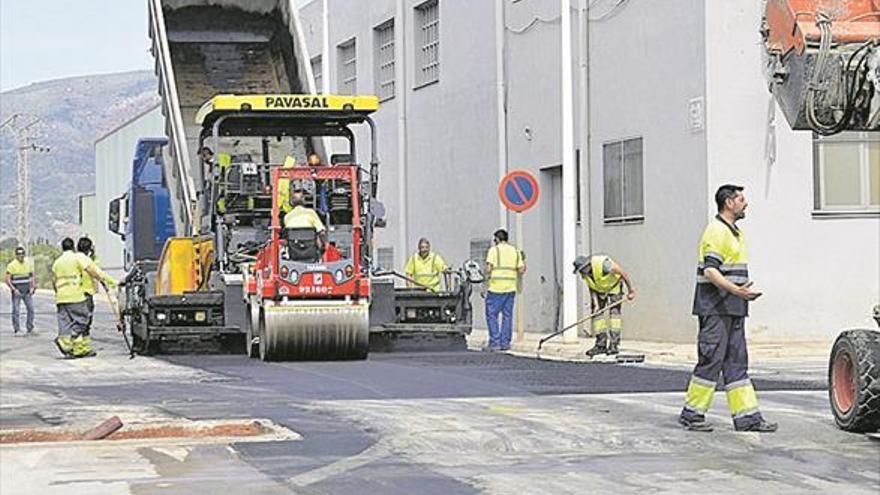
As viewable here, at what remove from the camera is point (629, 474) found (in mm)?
10109

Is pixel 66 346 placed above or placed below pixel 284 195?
below

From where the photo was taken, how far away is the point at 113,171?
254 ft

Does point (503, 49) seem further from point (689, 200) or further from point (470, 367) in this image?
point (470, 367)

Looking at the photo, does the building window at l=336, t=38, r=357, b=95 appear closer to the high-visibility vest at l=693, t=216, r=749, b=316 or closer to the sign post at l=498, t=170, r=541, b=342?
the sign post at l=498, t=170, r=541, b=342

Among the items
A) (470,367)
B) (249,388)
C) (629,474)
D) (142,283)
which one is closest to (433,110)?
(142,283)

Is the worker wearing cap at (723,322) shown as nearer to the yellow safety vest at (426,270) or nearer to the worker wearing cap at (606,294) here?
the worker wearing cap at (606,294)

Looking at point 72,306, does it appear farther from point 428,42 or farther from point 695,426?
point 428,42

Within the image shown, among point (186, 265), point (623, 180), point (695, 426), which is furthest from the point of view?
point (623, 180)

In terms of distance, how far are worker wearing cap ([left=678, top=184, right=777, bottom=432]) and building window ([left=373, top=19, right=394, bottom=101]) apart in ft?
81.8

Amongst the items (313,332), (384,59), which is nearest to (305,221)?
(313,332)

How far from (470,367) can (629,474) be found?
28.2ft

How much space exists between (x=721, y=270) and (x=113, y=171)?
67.6 metres

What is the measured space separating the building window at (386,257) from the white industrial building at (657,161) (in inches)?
196

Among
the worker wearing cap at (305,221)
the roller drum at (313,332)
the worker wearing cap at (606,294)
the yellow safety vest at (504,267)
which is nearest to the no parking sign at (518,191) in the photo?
the yellow safety vest at (504,267)
